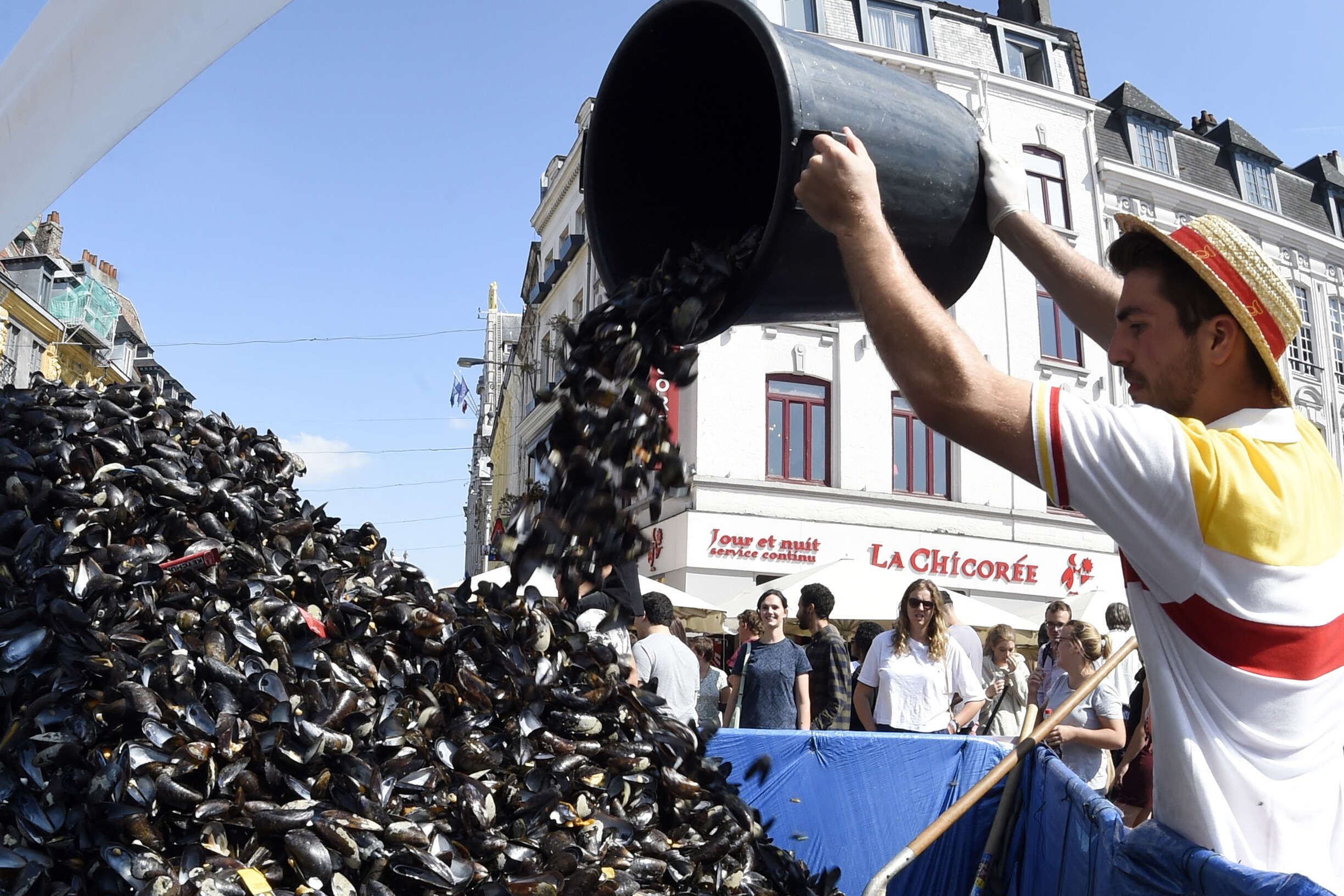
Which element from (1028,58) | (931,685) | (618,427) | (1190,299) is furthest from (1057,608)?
(1028,58)

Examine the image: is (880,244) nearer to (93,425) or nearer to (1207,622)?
(1207,622)

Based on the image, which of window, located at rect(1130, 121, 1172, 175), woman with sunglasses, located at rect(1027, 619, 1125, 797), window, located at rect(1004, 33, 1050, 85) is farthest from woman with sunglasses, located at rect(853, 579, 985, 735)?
window, located at rect(1130, 121, 1172, 175)

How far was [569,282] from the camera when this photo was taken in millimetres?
26078

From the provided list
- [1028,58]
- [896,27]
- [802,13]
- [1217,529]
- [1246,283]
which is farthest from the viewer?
[1028,58]

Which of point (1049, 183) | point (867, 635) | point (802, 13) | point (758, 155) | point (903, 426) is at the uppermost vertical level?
point (802, 13)

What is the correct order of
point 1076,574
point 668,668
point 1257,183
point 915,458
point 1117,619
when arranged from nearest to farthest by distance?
point 668,668
point 1117,619
point 915,458
point 1076,574
point 1257,183

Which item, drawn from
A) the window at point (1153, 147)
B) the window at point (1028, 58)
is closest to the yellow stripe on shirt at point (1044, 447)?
the window at point (1028, 58)

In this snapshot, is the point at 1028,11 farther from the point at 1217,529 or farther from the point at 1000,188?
the point at 1217,529

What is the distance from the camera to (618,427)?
2.40m

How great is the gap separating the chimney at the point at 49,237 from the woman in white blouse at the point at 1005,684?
143ft

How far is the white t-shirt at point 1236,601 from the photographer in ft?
4.53

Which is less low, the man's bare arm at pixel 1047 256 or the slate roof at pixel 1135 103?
the slate roof at pixel 1135 103

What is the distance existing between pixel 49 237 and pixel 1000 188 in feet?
156

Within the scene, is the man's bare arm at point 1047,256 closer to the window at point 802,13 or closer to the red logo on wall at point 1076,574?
the red logo on wall at point 1076,574
